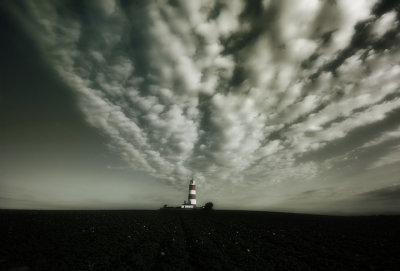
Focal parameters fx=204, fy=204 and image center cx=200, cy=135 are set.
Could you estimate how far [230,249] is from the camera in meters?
14.7

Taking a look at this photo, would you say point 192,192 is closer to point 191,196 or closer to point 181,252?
point 191,196

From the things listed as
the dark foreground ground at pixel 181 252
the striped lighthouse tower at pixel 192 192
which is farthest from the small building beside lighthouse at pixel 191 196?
the dark foreground ground at pixel 181 252

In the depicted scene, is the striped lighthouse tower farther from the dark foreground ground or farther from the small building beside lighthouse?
the dark foreground ground

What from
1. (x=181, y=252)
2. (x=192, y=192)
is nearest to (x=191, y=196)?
(x=192, y=192)

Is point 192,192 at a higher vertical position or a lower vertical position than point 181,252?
higher

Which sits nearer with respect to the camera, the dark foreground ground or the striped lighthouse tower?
the dark foreground ground

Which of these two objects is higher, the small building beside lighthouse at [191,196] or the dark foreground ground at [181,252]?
the small building beside lighthouse at [191,196]

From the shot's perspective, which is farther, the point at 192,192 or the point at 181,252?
the point at 192,192

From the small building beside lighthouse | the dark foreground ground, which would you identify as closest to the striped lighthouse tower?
the small building beside lighthouse

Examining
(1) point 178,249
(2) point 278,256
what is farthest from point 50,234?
(2) point 278,256

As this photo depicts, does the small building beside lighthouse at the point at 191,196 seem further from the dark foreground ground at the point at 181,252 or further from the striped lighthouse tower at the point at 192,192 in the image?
the dark foreground ground at the point at 181,252

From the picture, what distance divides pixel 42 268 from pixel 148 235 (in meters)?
9.18

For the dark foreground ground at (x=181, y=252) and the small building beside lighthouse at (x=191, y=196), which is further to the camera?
the small building beside lighthouse at (x=191, y=196)

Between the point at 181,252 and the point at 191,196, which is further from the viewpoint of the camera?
the point at 191,196
